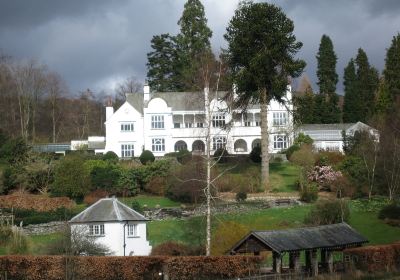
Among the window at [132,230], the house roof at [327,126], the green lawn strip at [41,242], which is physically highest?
the house roof at [327,126]

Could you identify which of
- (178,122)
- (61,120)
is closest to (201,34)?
(178,122)

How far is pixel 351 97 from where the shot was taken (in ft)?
296

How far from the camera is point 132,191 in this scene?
62.6 m

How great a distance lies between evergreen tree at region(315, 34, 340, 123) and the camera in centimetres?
8944

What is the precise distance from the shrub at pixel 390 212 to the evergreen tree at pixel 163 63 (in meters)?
44.5

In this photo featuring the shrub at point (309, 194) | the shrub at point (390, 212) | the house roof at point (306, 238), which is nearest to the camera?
the house roof at point (306, 238)

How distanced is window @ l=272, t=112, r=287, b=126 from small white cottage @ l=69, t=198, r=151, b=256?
1358 inches

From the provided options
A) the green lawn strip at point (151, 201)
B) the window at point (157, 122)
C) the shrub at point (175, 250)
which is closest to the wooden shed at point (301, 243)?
the shrub at point (175, 250)

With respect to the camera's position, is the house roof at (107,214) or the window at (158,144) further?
the window at (158,144)

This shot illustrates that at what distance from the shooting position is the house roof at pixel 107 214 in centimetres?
4797

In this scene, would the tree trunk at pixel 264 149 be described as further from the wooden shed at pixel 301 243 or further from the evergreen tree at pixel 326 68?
the evergreen tree at pixel 326 68

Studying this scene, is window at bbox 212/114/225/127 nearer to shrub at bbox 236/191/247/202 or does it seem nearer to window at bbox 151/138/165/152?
window at bbox 151/138/165/152

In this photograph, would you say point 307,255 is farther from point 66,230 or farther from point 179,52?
point 179,52

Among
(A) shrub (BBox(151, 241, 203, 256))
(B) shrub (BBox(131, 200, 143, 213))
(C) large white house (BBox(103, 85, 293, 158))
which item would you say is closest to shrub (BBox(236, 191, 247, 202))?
(B) shrub (BBox(131, 200, 143, 213))
